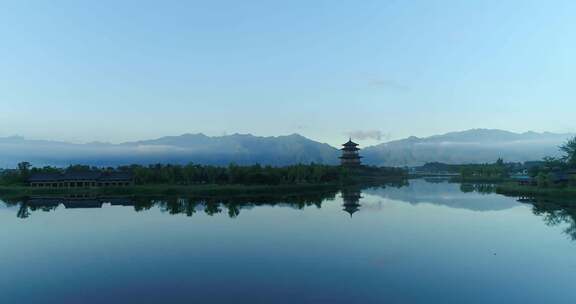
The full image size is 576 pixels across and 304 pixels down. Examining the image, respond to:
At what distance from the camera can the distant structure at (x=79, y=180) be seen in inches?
2196

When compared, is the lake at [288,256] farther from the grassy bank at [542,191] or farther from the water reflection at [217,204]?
the grassy bank at [542,191]

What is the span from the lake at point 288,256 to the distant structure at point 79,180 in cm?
2389

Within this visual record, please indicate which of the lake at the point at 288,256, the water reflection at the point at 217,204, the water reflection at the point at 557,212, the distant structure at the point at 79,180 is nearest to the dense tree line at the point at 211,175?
the distant structure at the point at 79,180

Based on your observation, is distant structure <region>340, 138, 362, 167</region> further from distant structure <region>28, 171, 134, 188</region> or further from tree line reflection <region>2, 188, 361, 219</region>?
distant structure <region>28, 171, 134, 188</region>

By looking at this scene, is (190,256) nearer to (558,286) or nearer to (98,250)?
(98,250)

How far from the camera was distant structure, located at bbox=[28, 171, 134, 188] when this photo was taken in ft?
183

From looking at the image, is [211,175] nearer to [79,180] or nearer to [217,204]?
[217,204]

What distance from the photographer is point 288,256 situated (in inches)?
699

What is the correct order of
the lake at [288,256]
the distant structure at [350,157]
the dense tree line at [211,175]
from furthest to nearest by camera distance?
the distant structure at [350,157] < the dense tree line at [211,175] < the lake at [288,256]

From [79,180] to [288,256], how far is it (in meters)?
49.1

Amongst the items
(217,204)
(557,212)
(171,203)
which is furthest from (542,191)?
(171,203)

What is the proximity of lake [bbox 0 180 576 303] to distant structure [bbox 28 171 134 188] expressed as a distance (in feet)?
78.4

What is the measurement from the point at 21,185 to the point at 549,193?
66.0 m

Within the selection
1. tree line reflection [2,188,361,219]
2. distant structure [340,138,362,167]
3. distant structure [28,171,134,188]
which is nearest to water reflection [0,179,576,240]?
tree line reflection [2,188,361,219]
